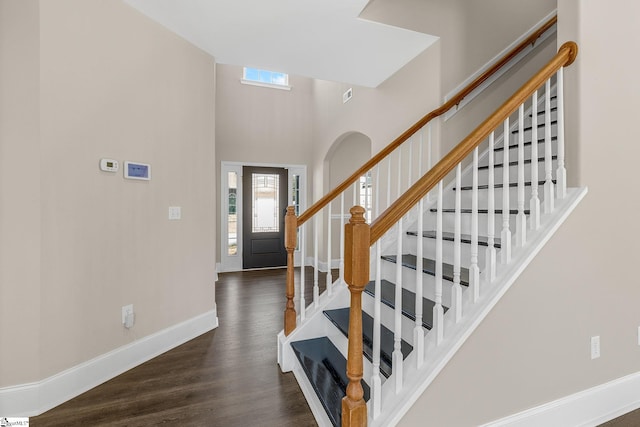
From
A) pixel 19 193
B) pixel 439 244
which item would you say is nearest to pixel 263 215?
pixel 19 193

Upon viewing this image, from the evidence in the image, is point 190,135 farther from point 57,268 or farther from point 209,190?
point 57,268

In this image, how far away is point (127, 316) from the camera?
236 cm

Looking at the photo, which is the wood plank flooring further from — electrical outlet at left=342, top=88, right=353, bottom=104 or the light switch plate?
electrical outlet at left=342, top=88, right=353, bottom=104

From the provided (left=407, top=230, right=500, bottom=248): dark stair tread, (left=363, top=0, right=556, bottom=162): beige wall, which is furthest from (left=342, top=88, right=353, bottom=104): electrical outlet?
(left=407, top=230, right=500, bottom=248): dark stair tread

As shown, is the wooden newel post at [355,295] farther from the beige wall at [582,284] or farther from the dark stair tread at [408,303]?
the dark stair tread at [408,303]

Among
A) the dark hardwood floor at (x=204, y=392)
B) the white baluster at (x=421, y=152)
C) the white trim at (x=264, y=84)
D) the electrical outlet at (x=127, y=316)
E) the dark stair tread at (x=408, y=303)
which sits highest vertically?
the white trim at (x=264, y=84)

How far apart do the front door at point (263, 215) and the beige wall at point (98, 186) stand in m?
2.78

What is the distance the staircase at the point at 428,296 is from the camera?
140 cm

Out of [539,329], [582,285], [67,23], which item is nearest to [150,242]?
[67,23]

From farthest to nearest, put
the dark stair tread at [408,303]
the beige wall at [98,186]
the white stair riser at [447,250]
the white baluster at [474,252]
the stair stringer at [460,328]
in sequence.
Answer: the white stair riser at [447,250] < the beige wall at [98,186] < the dark stair tread at [408,303] < the white baluster at [474,252] < the stair stringer at [460,328]

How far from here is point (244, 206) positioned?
18.9 feet

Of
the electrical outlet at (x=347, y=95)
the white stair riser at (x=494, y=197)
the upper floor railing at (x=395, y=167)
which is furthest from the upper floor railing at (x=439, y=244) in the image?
the electrical outlet at (x=347, y=95)

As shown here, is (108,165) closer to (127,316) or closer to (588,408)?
(127,316)

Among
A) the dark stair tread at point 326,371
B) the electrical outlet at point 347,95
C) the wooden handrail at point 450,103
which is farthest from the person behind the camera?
the electrical outlet at point 347,95
